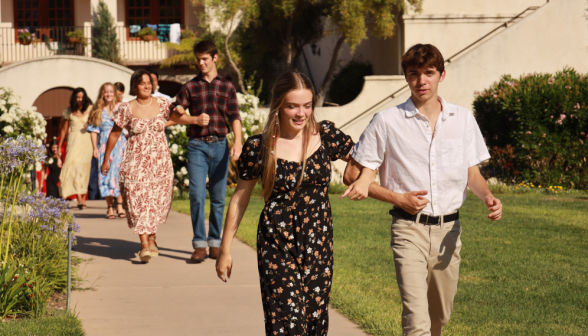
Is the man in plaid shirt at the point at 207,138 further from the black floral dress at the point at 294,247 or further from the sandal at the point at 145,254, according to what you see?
the black floral dress at the point at 294,247

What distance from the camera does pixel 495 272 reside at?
6.37 metres

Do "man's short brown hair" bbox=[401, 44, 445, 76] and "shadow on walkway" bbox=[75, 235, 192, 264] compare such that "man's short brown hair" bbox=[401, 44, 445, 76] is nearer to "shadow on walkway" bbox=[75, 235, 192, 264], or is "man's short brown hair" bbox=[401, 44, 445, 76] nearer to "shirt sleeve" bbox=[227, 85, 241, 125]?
"shirt sleeve" bbox=[227, 85, 241, 125]

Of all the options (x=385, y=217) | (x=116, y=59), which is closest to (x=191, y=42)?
(x=116, y=59)

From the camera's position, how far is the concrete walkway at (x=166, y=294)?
4.80 meters

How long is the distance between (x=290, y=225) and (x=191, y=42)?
2178cm

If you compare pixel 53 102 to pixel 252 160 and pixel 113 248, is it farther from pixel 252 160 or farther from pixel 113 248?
pixel 252 160

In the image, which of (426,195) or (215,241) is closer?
(426,195)

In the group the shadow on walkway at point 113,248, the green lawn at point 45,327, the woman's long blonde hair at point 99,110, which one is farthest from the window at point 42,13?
the green lawn at point 45,327

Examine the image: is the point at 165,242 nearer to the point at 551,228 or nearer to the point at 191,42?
the point at 551,228

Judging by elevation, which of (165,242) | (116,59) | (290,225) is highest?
(116,59)

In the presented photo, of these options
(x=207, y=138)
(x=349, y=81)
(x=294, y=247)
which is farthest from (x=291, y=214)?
(x=349, y=81)

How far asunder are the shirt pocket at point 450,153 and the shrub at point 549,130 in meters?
11.0

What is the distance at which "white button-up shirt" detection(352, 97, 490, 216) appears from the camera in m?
3.76

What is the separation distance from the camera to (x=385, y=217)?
32.9 feet
